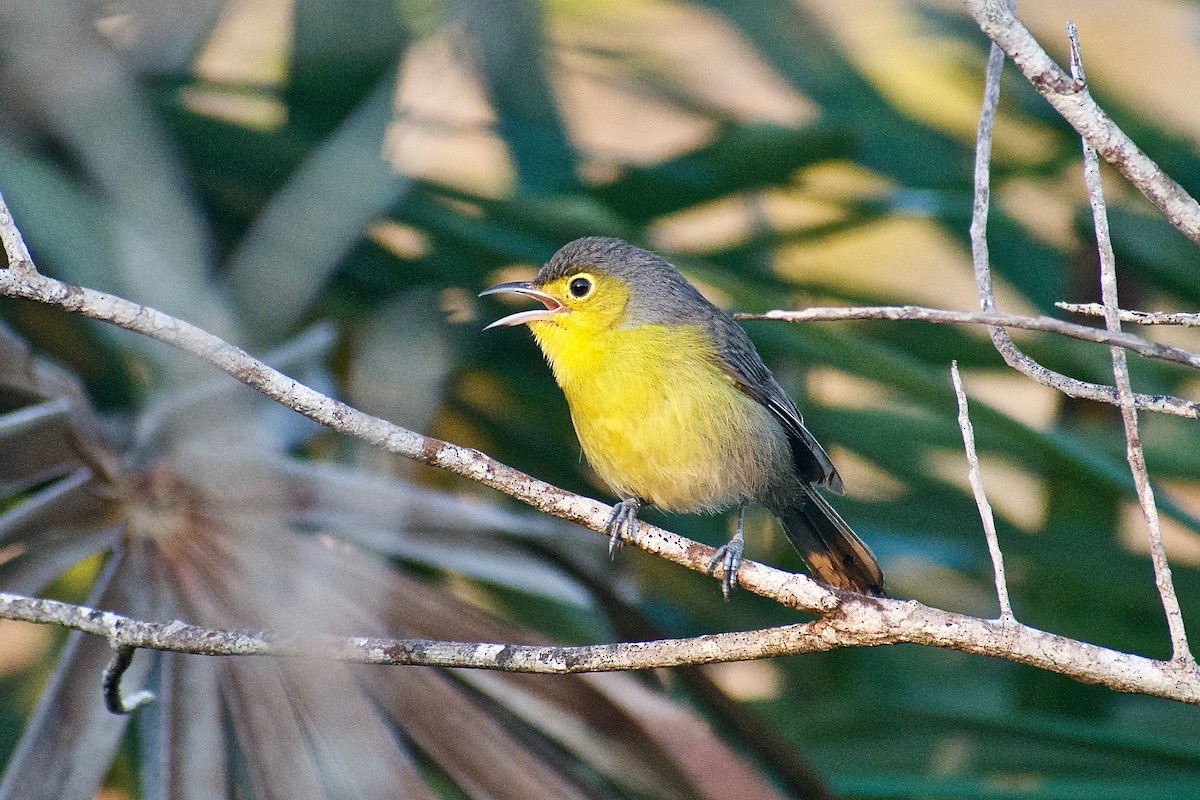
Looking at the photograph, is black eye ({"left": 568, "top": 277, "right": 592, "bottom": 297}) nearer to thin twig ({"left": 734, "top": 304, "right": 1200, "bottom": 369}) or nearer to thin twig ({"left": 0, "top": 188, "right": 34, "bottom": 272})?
thin twig ({"left": 734, "top": 304, "right": 1200, "bottom": 369})

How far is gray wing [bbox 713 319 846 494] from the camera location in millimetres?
3504

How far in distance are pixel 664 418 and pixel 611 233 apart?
2.18 ft

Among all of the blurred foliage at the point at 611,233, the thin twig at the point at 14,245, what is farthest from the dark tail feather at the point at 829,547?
the thin twig at the point at 14,245

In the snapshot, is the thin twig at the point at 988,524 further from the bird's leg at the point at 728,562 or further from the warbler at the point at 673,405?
the warbler at the point at 673,405

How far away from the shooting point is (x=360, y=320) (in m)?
3.87

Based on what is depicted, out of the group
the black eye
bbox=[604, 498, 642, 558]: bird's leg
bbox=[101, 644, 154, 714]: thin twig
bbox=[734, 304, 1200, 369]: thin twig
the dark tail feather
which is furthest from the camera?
the black eye

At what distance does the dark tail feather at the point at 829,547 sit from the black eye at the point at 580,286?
34.2 inches

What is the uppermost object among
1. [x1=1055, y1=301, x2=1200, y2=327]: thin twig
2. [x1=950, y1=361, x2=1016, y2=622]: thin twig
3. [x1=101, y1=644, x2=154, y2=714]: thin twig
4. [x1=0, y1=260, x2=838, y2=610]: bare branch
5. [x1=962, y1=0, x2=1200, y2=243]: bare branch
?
[x1=962, y1=0, x2=1200, y2=243]: bare branch

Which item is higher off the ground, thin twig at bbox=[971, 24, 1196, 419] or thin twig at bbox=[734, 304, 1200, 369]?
thin twig at bbox=[971, 24, 1196, 419]

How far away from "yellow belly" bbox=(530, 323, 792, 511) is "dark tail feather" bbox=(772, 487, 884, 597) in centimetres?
14

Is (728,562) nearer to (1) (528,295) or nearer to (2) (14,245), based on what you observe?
(1) (528,295)

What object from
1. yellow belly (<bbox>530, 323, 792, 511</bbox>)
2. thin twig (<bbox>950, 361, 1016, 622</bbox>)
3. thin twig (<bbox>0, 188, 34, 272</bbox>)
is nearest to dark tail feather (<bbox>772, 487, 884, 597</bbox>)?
yellow belly (<bbox>530, 323, 792, 511</bbox>)

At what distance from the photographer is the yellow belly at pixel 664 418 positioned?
10.8 ft

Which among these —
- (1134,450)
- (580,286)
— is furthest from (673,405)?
(1134,450)
